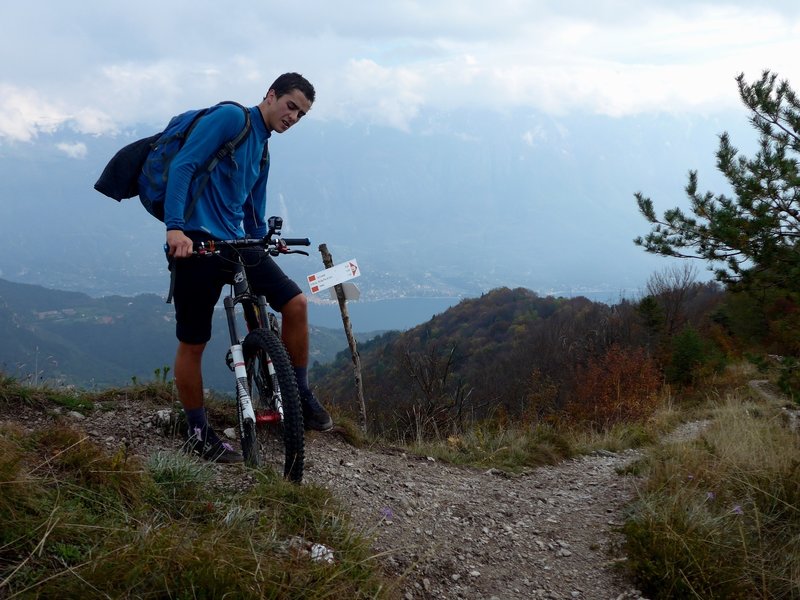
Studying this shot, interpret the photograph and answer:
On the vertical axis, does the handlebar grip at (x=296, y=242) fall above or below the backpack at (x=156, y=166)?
below

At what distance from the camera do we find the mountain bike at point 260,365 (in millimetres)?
2990

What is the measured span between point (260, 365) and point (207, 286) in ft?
1.63

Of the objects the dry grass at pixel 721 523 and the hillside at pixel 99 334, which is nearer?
the dry grass at pixel 721 523

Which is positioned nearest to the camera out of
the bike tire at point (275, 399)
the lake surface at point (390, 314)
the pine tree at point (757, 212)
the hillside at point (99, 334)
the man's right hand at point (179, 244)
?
the man's right hand at point (179, 244)

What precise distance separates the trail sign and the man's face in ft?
7.22

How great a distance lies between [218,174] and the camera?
321 cm

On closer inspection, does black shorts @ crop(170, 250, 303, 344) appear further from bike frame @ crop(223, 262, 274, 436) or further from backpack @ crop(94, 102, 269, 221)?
backpack @ crop(94, 102, 269, 221)

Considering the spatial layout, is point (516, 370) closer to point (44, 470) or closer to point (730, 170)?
point (730, 170)

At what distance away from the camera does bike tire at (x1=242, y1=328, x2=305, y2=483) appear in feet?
9.78

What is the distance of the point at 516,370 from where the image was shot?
104 feet

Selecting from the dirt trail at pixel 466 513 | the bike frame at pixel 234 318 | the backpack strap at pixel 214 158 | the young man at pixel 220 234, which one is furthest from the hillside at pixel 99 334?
the backpack strap at pixel 214 158

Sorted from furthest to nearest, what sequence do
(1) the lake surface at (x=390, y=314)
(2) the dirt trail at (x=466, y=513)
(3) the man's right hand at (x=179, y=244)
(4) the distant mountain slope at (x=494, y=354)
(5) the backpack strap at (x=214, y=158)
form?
(1) the lake surface at (x=390, y=314)
(4) the distant mountain slope at (x=494, y=354)
(5) the backpack strap at (x=214, y=158)
(3) the man's right hand at (x=179, y=244)
(2) the dirt trail at (x=466, y=513)

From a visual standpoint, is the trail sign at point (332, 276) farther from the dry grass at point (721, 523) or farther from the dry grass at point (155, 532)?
the dry grass at point (721, 523)

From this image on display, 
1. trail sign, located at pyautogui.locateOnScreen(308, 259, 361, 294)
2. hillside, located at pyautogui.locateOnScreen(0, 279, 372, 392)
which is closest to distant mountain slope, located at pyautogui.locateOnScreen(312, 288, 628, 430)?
trail sign, located at pyautogui.locateOnScreen(308, 259, 361, 294)
